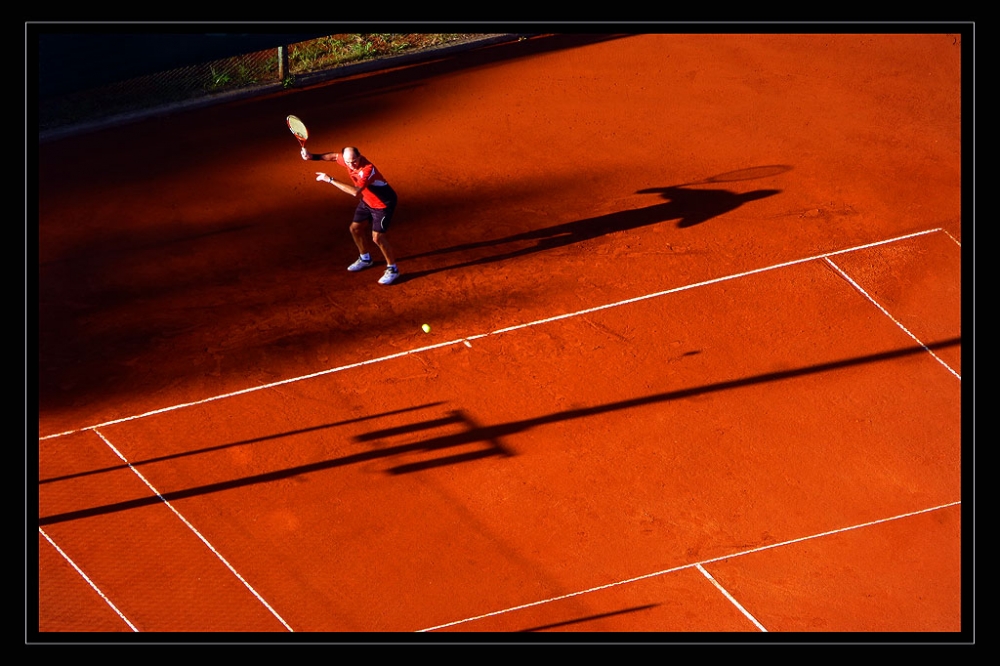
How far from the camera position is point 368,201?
47.9 ft

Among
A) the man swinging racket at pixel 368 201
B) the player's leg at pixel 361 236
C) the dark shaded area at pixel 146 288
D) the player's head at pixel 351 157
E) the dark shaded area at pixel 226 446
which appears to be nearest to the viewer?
the dark shaded area at pixel 226 446

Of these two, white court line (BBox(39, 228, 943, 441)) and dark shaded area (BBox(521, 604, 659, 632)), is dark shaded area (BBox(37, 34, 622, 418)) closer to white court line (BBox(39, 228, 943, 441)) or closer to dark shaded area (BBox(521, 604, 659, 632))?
white court line (BBox(39, 228, 943, 441))

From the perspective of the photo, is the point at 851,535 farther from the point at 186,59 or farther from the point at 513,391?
the point at 186,59

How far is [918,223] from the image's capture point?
52.9 feet

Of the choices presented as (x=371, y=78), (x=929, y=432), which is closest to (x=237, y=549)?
(x=929, y=432)

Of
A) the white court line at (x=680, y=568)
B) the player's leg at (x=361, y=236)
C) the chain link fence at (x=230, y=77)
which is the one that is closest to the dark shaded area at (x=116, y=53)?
the chain link fence at (x=230, y=77)

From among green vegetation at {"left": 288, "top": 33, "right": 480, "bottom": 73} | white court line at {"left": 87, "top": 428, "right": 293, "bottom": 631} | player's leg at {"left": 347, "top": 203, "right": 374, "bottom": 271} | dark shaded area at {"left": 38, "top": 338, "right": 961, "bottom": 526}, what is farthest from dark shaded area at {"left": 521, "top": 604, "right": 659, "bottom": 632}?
green vegetation at {"left": 288, "top": 33, "right": 480, "bottom": 73}

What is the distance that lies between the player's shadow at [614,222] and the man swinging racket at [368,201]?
0.49 meters

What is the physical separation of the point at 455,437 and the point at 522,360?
4.46 feet

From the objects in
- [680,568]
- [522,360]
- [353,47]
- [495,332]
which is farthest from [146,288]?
[680,568]

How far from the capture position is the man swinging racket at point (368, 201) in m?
14.4

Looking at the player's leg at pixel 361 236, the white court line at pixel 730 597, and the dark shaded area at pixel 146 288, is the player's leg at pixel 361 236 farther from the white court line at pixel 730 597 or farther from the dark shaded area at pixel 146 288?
the white court line at pixel 730 597

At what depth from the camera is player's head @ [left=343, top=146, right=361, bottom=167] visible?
46.7 ft

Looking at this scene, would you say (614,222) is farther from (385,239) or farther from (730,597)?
(730,597)
